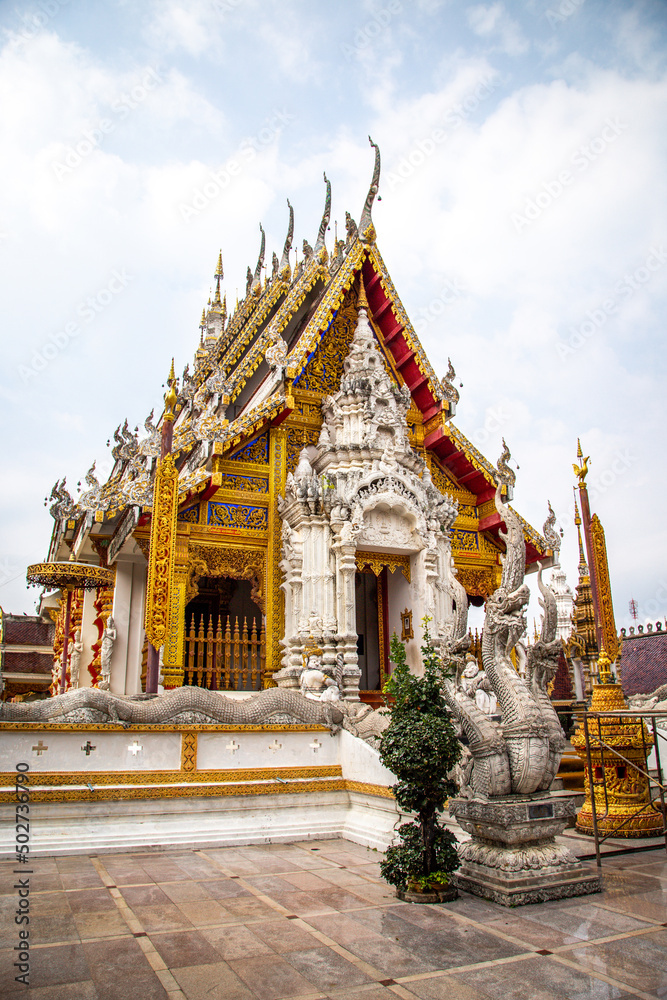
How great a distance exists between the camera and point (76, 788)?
5930 mm

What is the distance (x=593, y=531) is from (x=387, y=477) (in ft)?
11.0

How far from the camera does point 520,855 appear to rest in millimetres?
4367

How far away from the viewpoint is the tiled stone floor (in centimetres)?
295

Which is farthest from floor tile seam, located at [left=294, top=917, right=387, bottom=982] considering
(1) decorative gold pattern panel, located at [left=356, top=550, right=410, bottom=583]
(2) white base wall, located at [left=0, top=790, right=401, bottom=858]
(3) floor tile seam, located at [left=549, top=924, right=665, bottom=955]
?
→ (1) decorative gold pattern panel, located at [left=356, top=550, right=410, bottom=583]

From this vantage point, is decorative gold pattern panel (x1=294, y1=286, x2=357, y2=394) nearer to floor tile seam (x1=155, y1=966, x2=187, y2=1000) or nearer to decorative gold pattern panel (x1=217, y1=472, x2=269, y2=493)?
decorative gold pattern panel (x1=217, y1=472, x2=269, y2=493)

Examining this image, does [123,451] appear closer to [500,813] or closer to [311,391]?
[311,391]

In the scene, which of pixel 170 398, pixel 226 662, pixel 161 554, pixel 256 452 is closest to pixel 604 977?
pixel 161 554

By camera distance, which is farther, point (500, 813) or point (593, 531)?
point (593, 531)

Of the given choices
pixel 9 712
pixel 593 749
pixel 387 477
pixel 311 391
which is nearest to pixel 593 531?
pixel 593 749

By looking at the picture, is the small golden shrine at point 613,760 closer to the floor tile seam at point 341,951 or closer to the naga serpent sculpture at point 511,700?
the naga serpent sculpture at point 511,700

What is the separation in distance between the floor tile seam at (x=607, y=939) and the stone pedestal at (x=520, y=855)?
66cm

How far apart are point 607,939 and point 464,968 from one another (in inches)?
33.2

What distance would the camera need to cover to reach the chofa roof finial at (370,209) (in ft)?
38.9

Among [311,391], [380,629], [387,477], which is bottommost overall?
[380,629]
